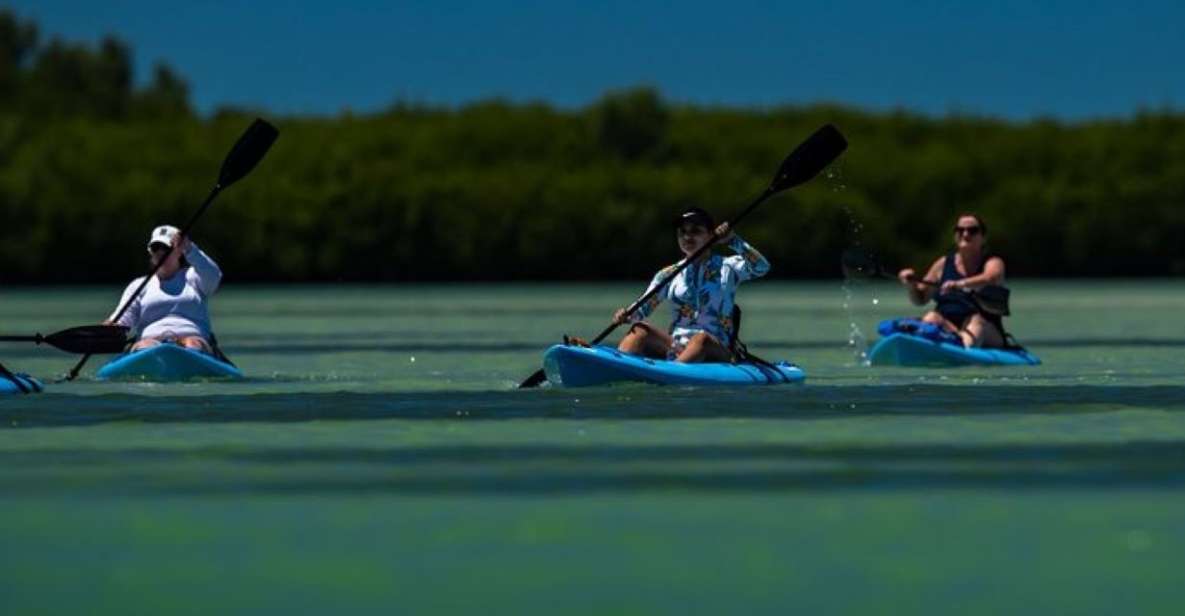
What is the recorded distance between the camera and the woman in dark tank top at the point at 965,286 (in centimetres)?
2000

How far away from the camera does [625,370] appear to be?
52.5ft

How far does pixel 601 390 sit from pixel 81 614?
9.00m

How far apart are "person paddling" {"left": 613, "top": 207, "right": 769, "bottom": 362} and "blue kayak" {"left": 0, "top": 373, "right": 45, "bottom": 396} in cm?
326

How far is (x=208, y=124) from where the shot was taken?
6856 centimetres

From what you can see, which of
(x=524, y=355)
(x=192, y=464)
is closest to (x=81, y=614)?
(x=192, y=464)

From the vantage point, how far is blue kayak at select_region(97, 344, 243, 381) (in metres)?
17.4

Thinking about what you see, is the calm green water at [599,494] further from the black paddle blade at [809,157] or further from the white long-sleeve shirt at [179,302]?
the black paddle blade at [809,157]

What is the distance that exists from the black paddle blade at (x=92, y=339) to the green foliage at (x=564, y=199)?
39.0 metres

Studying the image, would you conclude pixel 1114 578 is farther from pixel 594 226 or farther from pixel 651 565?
→ pixel 594 226

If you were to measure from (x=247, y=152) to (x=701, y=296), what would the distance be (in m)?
4.36

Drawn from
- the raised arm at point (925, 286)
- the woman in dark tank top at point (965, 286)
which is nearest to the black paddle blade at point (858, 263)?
the woman in dark tank top at point (965, 286)

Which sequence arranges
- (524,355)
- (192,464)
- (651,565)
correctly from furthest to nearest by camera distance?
(524,355) → (192,464) → (651,565)

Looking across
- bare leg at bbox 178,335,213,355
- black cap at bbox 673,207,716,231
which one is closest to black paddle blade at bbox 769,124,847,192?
black cap at bbox 673,207,716,231

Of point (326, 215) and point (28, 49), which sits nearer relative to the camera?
point (326, 215)
